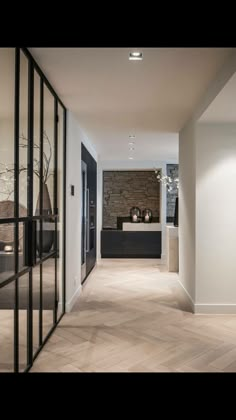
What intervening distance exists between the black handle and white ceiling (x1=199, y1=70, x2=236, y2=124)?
1929mm

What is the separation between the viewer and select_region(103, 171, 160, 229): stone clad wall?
983 centimetres

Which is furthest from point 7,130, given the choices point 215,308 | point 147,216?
point 147,216

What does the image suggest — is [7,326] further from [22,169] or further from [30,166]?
[30,166]

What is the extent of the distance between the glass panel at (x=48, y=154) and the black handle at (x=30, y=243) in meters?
0.58

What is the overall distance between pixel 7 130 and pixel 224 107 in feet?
7.37

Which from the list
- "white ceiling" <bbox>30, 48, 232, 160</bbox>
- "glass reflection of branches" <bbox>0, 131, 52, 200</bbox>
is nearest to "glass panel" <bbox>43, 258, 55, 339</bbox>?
"glass reflection of branches" <bbox>0, 131, 52, 200</bbox>

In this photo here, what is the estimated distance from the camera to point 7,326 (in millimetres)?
2254

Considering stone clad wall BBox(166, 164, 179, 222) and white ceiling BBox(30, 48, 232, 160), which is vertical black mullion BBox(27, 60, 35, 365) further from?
stone clad wall BBox(166, 164, 179, 222)
